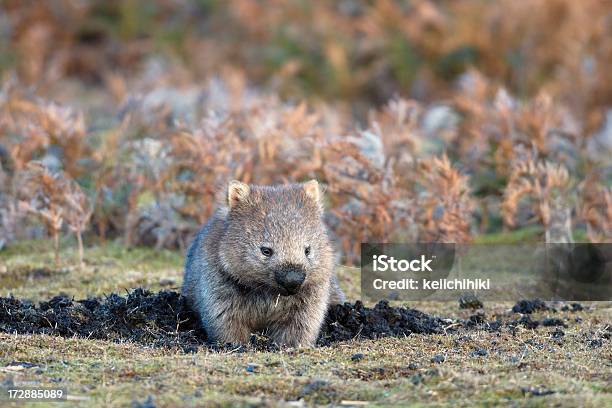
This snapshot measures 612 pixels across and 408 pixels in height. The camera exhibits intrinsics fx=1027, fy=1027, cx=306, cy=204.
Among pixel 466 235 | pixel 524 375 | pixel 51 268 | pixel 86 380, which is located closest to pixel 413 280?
pixel 466 235

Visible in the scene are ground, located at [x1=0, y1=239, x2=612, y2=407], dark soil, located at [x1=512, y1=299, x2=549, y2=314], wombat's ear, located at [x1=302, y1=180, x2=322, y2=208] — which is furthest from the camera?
dark soil, located at [x1=512, y1=299, x2=549, y2=314]

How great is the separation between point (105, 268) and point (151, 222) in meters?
0.97

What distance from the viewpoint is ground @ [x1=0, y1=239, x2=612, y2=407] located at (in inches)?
228

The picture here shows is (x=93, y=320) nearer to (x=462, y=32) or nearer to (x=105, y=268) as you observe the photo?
(x=105, y=268)

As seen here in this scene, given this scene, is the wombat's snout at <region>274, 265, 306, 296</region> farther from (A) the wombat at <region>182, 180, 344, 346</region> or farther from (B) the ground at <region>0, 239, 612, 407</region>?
(B) the ground at <region>0, 239, 612, 407</region>

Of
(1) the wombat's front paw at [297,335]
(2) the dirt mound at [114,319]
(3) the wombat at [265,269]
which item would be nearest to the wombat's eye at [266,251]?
(3) the wombat at [265,269]

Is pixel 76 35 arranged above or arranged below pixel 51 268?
above

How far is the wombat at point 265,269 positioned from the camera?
7754 mm

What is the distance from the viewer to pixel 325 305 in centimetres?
809

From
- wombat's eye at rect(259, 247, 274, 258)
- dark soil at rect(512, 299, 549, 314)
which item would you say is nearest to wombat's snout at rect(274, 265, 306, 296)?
wombat's eye at rect(259, 247, 274, 258)

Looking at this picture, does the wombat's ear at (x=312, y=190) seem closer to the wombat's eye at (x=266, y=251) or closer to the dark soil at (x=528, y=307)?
the wombat's eye at (x=266, y=251)

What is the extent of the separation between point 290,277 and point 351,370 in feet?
3.90

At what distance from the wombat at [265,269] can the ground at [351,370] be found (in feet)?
1.55

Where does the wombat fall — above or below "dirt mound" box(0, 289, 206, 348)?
above
